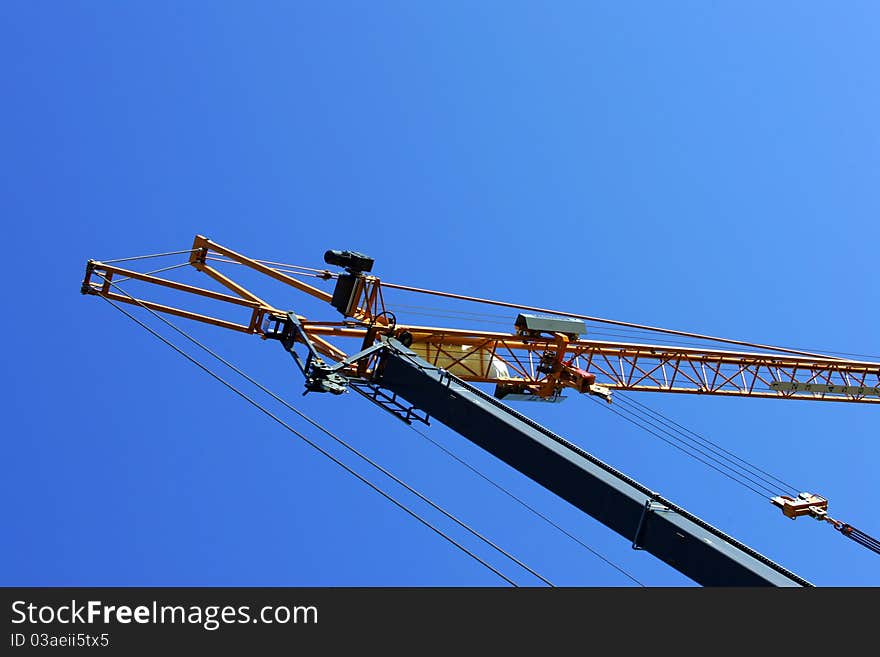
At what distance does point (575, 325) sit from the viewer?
3175cm

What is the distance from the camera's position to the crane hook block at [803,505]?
33469mm

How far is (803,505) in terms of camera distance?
3366cm

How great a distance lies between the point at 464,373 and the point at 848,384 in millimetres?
26467

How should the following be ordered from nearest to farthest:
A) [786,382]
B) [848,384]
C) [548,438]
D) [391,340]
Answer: [548,438] → [391,340] → [786,382] → [848,384]

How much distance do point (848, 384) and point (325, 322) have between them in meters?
32.1

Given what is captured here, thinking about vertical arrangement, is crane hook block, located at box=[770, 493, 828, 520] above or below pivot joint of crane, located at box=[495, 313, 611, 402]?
below

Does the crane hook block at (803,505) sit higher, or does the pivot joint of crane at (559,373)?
the pivot joint of crane at (559,373)

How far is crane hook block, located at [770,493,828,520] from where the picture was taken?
110 feet
